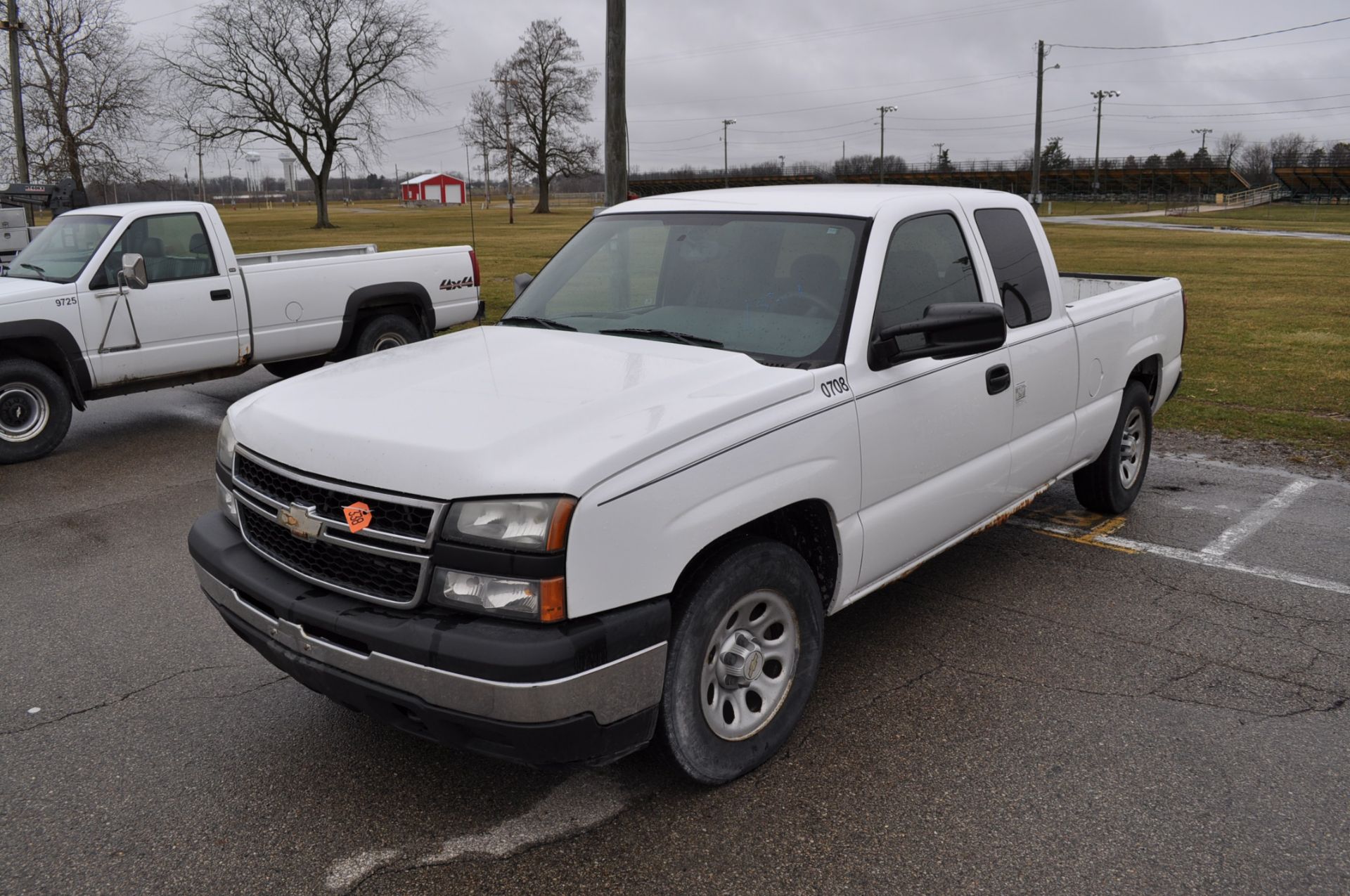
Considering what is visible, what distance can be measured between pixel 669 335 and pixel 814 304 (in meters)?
0.56

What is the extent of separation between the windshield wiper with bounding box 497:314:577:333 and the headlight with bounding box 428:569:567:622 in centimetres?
168

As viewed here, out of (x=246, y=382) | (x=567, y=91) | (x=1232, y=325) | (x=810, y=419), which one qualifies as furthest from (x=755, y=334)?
(x=567, y=91)

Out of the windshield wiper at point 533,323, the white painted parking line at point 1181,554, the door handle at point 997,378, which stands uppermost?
the windshield wiper at point 533,323

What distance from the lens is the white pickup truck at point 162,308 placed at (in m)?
8.11

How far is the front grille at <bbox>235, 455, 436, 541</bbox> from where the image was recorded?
286 centimetres

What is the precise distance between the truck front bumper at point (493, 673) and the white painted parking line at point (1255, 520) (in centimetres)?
406

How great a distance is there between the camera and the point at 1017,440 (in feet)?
15.3

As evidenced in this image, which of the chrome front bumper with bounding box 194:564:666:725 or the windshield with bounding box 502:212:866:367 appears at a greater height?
the windshield with bounding box 502:212:866:367

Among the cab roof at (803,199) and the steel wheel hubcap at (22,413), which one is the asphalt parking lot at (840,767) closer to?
the cab roof at (803,199)

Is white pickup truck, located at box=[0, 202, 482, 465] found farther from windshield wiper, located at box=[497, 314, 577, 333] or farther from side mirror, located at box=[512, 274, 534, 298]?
windshield wiper, located at box=[497, 314, 577, 333]

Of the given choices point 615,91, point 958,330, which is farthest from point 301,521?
point 615,91

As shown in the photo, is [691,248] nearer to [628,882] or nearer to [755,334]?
[755,334]

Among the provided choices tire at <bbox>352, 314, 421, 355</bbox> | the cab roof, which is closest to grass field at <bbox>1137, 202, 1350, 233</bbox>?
tire at <bbox>352, 314, 421, 355</bbox>

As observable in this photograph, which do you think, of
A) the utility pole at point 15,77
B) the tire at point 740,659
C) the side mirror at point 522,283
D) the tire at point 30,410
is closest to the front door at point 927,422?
the tire at point 740,659
